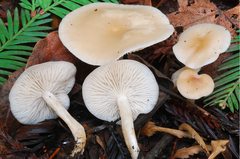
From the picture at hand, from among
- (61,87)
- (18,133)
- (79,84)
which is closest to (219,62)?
(79,84)

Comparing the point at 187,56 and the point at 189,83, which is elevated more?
the point at 187,56

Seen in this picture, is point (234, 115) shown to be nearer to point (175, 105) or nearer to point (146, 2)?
point (175, 105)

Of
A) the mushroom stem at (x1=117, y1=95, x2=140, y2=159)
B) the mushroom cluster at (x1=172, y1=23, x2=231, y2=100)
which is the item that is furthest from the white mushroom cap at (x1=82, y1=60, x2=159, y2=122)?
the mushroom cluster at (x1=172, y1=23, x2=231, y2=100)

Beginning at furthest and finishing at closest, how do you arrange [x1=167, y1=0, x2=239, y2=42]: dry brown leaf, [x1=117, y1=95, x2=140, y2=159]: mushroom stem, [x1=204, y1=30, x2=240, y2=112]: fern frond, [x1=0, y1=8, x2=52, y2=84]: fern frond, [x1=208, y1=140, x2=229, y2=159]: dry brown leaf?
1. [x1=167, y1=0, x2=239, y2=42]: dry brown leaf
2. [x1=0, y1=8, x2=52, y2=84]: fern frond
3. [x1=204, y1=30, x2=240, y2=112]: fern frond
4. [x1=117, y1=95, x2=140, y2=159]: mushroom stem
5. [x1=208, y1=140, x2=229, y2=159]: dry brown leaf

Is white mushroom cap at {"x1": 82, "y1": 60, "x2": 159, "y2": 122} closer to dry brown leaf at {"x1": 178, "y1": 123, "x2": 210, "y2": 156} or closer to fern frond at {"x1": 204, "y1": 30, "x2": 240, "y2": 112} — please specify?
dry brown leaf at {"x1": 178, "y1": 123, "x2": 210, "y2": 156}

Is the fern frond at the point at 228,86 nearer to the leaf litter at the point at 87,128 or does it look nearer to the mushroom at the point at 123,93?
the leaf litter at the point at 87,128

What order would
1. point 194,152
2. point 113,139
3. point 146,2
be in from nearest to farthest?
point 194,152
point 113,139
point 146,2

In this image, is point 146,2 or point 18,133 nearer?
point 18,133

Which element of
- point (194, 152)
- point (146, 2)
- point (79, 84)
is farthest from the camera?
point (146, 2)
